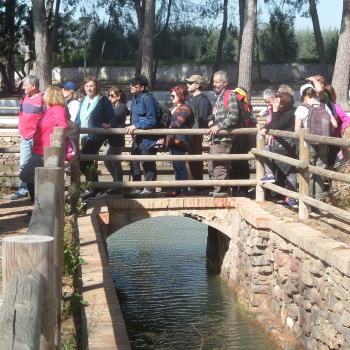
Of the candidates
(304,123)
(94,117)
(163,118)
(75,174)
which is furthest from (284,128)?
(75,174)

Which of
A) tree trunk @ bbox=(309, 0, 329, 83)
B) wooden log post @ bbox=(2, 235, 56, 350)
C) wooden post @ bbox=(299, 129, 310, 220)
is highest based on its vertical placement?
tree trunk @ bbox=(309, 0, 329, 83)

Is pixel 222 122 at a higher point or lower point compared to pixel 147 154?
higher

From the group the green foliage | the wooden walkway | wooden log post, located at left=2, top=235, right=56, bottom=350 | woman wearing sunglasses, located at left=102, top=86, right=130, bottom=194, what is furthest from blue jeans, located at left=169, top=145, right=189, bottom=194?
the green foliage

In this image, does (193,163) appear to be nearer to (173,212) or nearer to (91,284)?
(173,212)

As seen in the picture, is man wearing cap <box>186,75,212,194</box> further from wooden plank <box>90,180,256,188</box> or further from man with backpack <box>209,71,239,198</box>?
wooden plank <box>90,180,256,188</box>

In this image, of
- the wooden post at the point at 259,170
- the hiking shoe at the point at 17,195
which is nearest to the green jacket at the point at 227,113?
the wooden post at the point at 259,170

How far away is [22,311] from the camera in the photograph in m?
1.90

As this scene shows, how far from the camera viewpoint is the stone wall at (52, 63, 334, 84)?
1695 inches

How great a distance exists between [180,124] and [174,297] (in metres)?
2.15

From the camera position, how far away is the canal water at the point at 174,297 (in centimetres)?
733

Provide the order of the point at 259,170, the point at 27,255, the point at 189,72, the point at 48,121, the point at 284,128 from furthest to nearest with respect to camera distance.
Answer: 1. the point at 189,72
2. the point at 259,170
3. the point at 284,128
4. the point at 48,121
5. the point at 27,255

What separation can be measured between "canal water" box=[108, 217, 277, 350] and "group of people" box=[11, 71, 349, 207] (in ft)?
4.06

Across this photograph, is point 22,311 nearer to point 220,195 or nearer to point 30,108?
point 30,108

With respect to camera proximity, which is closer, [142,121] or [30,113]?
[30,113]
